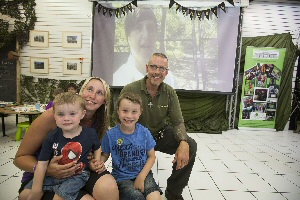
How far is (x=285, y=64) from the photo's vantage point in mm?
6758

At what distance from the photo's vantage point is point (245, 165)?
3955 millimetres

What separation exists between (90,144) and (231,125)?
6.18 metres

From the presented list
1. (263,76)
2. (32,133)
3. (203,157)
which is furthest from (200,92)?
(32,133)

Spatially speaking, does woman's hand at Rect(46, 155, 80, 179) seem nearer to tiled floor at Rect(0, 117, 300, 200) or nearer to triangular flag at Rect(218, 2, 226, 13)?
tiled floor at Rect(0, 117, 300, 200)

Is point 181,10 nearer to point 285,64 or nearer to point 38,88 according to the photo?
point 285,64

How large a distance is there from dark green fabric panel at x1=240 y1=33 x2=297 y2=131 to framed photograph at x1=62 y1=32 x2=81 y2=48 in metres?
5.01

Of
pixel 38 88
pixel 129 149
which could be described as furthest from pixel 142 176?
pixel 38 88

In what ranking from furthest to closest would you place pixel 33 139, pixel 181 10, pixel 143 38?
pixel 143 38 < pixel 181 10 < pixel 33 139

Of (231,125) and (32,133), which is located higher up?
(32,133)

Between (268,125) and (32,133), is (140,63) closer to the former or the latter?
(268,125)

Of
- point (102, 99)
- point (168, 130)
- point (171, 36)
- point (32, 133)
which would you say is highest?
point (171, 36)

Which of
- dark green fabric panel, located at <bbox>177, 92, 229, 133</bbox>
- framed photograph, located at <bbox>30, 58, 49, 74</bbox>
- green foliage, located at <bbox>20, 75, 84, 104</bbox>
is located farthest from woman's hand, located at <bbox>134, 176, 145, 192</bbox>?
framed photograph, located at <bbox>30, 58, 49, 74</bbox>

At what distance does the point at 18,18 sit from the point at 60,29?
1336 millimetres

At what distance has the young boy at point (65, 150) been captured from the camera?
144cm
